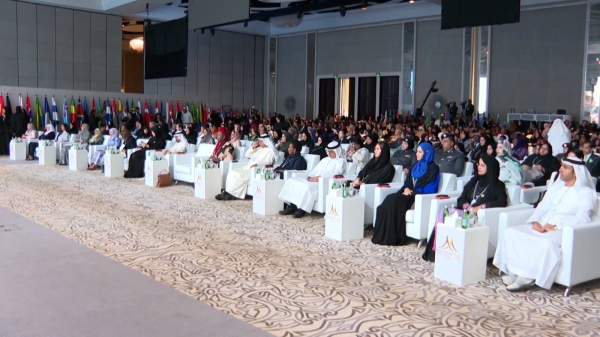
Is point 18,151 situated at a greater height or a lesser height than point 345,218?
greater

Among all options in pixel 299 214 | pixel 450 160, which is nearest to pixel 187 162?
pixel 299 214

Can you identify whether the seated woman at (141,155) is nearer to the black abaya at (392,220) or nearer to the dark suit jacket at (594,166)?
the black abaya at (392,220)

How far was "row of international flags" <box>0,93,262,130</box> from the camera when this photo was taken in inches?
763

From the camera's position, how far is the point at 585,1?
16.6 metres

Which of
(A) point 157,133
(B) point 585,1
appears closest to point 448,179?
(A) point 157,133

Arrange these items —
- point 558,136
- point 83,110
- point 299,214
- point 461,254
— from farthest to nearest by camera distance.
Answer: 1. point 83,110
2. point 558,136
3. point 299,214
4. point 461,254

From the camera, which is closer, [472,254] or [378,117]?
[472,254]

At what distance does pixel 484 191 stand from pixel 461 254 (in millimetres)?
1198

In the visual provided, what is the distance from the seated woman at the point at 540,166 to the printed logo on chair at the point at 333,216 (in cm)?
294

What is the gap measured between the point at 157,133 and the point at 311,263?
8.33 m

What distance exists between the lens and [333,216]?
673 centimetres

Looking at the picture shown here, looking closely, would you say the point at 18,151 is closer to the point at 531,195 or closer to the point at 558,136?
the point at 531,195

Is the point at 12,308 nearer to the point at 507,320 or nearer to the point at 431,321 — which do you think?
the point at 431,321

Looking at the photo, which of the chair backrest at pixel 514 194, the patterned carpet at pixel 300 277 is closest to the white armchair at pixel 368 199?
the patterned carpet at pixel 300 277
